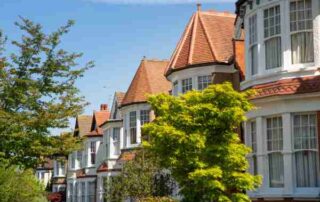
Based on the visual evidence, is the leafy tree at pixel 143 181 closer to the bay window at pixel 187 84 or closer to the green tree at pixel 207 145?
the bay window at pixel 187 84

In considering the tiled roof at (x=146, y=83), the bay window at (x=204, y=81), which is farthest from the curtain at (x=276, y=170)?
the tiled roof at (x=146, y=83)

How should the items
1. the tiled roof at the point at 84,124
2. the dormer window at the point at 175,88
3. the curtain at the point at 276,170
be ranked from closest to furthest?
the curtain at the point at 276,170 < the dormer window at the point at 175,88 < the tiled roof at the point at 84,124

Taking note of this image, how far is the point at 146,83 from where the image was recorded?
36656 mm

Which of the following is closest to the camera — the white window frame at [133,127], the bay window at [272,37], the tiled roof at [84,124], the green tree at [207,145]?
the green tree at [207,145]

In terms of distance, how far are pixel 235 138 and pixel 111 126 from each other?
82.8 ft

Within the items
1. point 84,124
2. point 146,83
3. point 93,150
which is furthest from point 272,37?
point 84,124

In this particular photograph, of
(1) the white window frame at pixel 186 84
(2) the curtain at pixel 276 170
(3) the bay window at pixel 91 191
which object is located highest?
(1) the white window frame at pixel 186 84

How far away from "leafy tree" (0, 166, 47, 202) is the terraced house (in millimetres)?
8583

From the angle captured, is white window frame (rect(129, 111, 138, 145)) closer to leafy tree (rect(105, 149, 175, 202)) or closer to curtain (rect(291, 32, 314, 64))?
leafy tree (rect(105, 149, 175, 202))

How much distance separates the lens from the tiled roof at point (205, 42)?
25500 millimetres

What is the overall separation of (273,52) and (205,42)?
8323mm

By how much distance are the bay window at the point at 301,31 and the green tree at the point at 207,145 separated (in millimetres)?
2527

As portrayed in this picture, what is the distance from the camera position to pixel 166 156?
16.6m

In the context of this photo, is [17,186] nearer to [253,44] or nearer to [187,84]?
[187,84]
